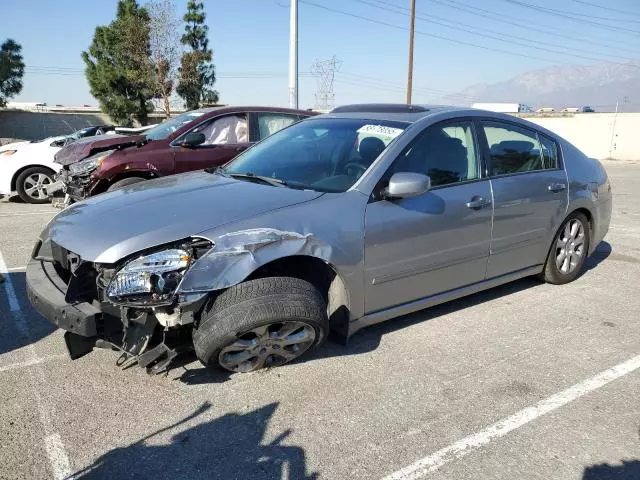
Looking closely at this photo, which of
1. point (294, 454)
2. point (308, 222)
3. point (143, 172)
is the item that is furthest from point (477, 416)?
point (143, 172)

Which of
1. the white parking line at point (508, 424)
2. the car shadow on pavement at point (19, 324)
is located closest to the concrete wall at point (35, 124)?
the car shadow on pavement at point (19, 324)

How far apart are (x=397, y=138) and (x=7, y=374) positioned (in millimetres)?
2867

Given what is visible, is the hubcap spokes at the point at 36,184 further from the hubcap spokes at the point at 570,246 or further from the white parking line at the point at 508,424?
the white parking line at the point at 508,424

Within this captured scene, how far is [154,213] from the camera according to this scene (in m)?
3.06

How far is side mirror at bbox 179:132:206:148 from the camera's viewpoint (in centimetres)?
695

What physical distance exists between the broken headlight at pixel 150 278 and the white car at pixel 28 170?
756cm

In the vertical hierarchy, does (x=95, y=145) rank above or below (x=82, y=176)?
above

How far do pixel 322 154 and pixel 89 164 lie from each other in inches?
170

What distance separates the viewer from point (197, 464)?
96.4 inches

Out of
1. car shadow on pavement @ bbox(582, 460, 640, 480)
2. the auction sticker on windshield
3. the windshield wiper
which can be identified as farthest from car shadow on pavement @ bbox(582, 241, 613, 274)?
the windshield wiper

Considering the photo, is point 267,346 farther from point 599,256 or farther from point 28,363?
point 599,256

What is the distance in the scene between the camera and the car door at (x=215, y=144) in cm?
715

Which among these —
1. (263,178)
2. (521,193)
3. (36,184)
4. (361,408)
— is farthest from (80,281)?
(36,184)

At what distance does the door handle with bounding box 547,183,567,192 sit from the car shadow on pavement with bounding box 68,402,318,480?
10.3 ft
